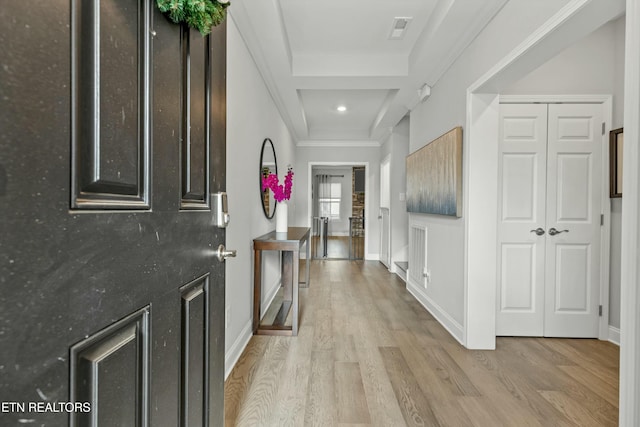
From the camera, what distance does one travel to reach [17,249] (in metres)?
0.43

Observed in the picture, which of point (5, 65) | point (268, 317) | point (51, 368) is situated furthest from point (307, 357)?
point (5, 65)

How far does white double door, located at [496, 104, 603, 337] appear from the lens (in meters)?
2.76

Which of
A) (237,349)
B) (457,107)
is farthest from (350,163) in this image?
(237,349)

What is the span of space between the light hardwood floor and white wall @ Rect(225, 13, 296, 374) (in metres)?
0.27

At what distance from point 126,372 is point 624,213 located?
1.64m

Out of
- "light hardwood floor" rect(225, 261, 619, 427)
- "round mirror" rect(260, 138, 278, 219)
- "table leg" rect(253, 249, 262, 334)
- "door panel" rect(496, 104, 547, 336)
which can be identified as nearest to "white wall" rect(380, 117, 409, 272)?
"round mirror" rect(260, 138, 278, 219)

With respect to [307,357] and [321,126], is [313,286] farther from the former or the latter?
[321,126]

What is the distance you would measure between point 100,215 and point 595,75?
371cm

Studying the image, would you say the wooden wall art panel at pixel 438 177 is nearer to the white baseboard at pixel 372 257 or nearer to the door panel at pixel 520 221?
the door panel at pixel 520 221

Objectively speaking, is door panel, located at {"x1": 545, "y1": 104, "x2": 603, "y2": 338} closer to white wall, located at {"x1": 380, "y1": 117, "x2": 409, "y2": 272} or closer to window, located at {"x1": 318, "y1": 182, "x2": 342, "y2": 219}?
white wall, located at {"x1": 380, "y1": 117, "x2": 409, "y2": 272}

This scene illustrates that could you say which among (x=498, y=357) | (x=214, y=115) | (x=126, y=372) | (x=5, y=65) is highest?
(x=214, y=115)

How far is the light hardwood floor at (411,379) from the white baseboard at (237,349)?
41 millimetres

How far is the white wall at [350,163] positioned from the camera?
663cm

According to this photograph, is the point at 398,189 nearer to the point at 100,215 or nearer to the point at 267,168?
the point at 267,168
